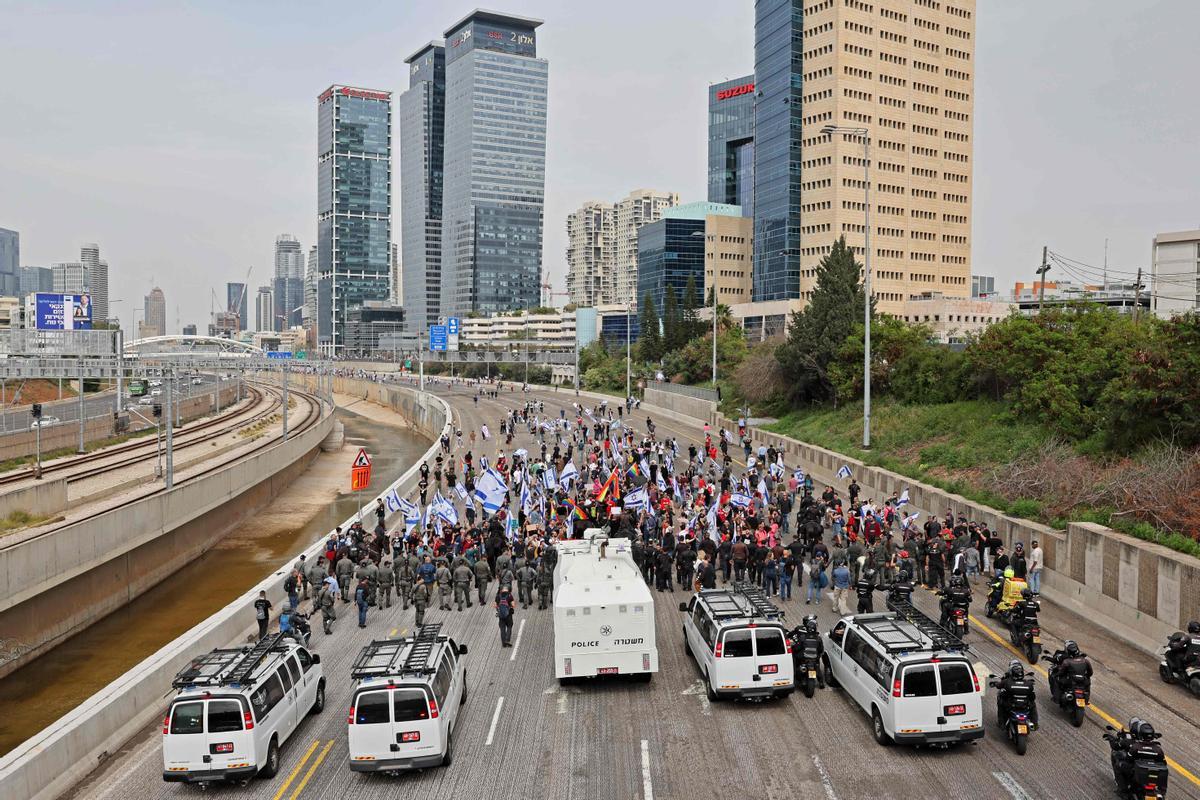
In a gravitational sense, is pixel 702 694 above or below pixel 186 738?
below

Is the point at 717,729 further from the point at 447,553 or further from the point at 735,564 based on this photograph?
the point at 447,553

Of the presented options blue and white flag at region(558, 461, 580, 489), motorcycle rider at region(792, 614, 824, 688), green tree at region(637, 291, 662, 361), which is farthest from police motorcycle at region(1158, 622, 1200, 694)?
green tree at region(637, 291, 662, 361)

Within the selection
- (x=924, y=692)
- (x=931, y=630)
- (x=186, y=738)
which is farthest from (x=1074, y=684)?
(x=186, y=738)

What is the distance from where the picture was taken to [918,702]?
13.5m

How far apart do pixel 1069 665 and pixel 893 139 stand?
13536cm

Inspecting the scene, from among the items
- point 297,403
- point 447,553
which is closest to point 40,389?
point 297,403

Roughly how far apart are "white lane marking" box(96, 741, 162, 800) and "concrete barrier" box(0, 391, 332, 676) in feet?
36.4

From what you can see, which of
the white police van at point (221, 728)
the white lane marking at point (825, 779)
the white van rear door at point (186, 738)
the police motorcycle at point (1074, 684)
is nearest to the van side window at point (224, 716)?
the white police van at point (221, 728)

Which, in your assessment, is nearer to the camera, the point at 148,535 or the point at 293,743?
the point at 293,743

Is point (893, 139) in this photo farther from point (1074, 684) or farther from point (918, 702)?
point (918, 702)

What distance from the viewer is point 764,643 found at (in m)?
15.6

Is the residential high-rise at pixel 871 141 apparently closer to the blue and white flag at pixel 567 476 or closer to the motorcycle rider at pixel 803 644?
the blue and white flag at pixel 567 476

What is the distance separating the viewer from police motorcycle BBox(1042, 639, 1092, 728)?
575 inches

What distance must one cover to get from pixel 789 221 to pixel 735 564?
12186 cm
